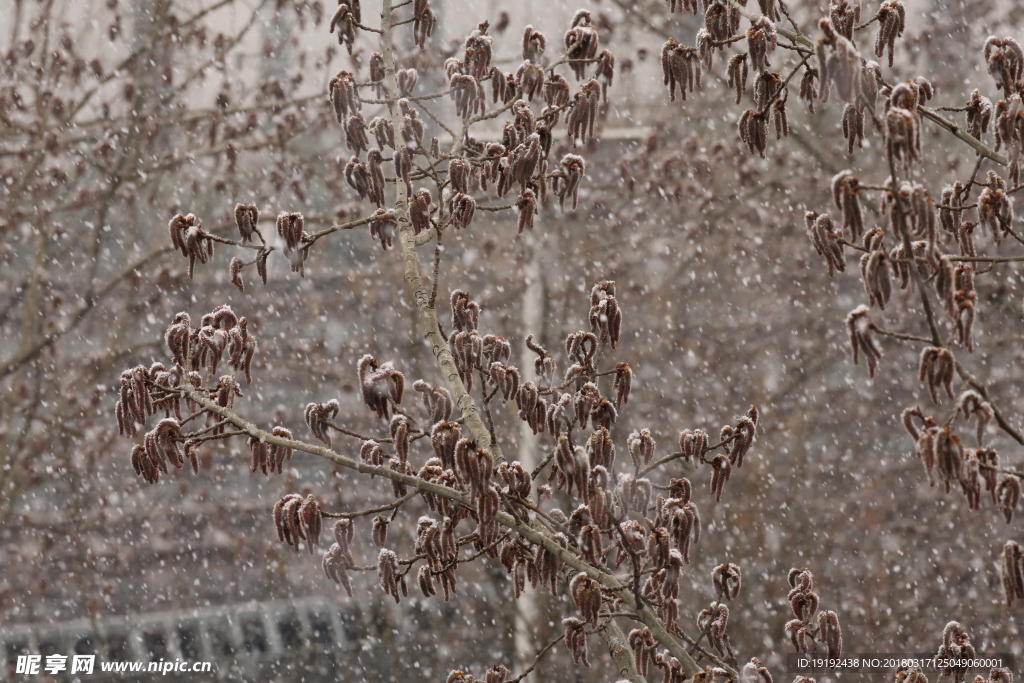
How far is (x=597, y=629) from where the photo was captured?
227 cm

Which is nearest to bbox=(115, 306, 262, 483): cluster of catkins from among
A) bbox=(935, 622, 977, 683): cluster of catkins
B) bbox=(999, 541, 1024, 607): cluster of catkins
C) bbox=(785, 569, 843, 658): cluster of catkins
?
bbox=(785, 569, 843, 658): cluster of catkins

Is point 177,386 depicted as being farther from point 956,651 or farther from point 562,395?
point 956,651

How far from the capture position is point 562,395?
2.43 meters

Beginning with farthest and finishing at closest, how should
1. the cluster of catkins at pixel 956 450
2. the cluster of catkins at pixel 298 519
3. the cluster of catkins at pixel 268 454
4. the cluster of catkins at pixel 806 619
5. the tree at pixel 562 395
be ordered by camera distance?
1. the cluster of catkins at pixel 806 619
2. the cluster of catkins at pixel 268 454
3. the cluster of catkins at pixel 298 519
4. the tree at pixel 562 395
5. the cluster of catkins at pixel 956 450

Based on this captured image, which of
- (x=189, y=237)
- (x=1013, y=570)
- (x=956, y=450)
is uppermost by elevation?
(x=189, y=237)

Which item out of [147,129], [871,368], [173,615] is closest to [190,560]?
[173,615]

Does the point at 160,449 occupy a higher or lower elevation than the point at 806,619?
higher

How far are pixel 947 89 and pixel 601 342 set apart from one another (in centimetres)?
746

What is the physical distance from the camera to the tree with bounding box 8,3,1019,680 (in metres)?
1.85

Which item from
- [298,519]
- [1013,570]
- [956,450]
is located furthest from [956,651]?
[298,519]

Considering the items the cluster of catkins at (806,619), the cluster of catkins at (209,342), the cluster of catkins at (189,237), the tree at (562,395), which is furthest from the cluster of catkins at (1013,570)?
the cluster of catkins at (189,237)

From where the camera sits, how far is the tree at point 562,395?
6.06ft

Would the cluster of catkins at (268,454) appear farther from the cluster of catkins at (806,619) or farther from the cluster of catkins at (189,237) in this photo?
the cluster of catkins at (806,619)

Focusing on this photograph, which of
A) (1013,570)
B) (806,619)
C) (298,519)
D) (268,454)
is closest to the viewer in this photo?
(1013,570)
